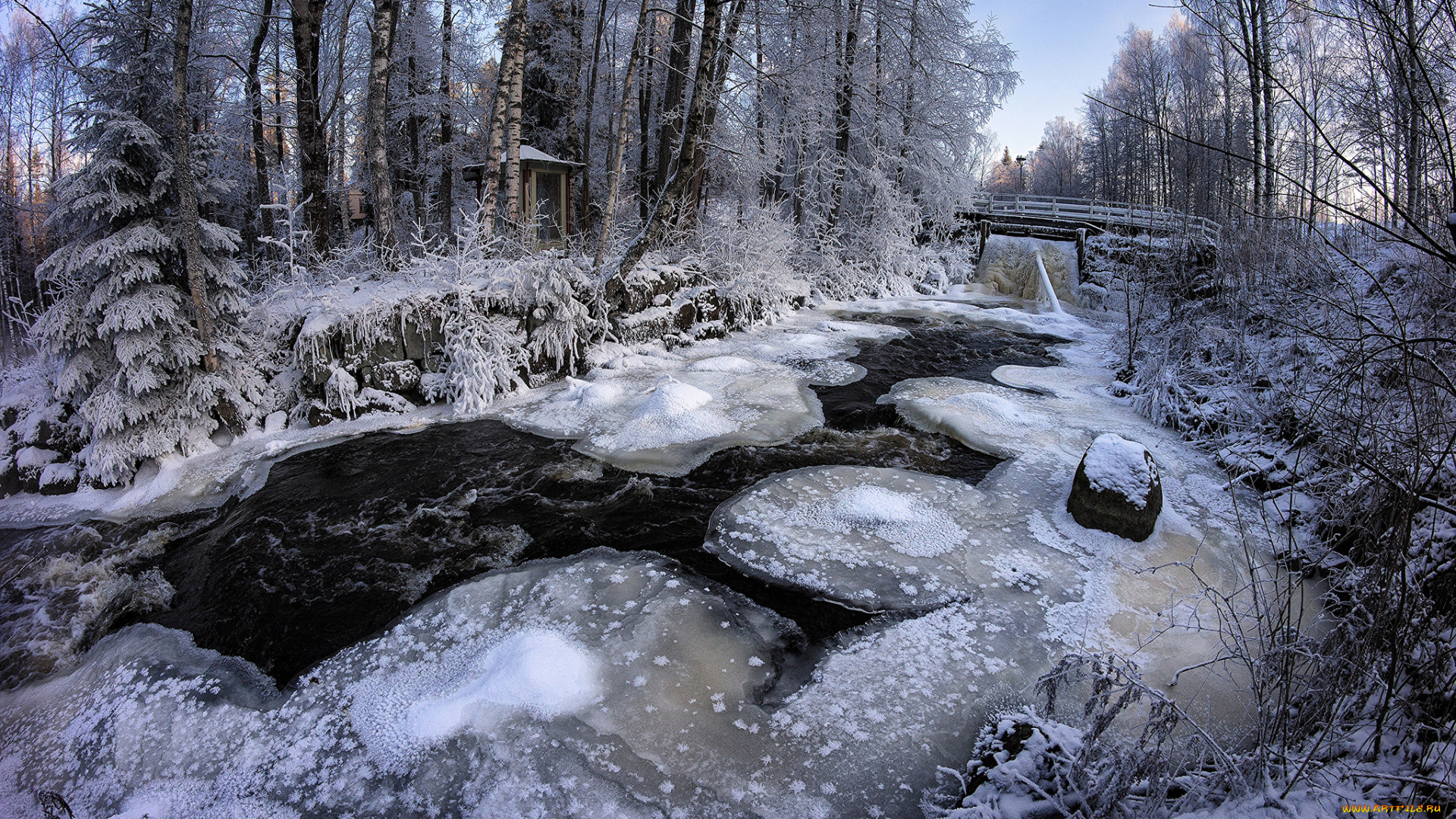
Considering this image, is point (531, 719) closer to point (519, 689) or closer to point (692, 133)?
point (519, 689)

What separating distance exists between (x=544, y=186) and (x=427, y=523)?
9.44 metres

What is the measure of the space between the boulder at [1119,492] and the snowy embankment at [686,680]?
13cm

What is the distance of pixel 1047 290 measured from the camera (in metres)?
16.5

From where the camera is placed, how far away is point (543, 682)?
3326 millimetres

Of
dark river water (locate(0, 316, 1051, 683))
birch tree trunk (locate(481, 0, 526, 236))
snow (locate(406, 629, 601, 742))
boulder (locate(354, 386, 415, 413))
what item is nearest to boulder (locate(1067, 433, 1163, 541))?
dark river water (locate(0, 316, 1051, 683))

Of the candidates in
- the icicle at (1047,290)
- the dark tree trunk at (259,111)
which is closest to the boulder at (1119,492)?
the icicle at (1047,290)

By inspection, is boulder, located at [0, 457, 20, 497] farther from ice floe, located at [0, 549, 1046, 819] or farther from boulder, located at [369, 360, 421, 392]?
ice floe, located at [0, 549, 1046, 819]

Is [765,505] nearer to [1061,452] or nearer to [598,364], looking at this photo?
[1061,452]

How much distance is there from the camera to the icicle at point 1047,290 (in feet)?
50.9

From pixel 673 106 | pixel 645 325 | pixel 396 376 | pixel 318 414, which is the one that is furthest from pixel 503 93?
pixel 318 414

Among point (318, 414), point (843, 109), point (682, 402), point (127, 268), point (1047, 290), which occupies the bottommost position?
point (318, 414)

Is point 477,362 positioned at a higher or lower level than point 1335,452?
higher

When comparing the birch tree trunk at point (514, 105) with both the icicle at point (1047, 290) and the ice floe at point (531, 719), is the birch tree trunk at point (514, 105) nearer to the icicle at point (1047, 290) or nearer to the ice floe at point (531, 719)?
the ice floe at point (531, 719)

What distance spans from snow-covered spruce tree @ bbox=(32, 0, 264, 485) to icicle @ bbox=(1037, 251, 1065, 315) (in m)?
15.2
